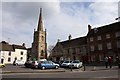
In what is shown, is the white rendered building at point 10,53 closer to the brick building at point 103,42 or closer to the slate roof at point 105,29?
the brick building at point 103,42

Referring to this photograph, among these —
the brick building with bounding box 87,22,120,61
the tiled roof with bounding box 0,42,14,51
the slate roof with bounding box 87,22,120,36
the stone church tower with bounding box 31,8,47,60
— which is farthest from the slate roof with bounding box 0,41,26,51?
the slate roof with bounding box 87,22,120,36

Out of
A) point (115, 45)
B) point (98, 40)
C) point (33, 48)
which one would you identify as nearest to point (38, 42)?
point (33, 48)

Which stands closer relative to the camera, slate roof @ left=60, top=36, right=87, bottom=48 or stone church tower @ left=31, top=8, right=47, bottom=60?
slate roof @ left=60, top=36, right=87, bottom=48

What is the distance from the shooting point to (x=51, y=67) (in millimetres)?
32500

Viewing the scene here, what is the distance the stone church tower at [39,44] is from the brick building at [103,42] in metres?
33.3

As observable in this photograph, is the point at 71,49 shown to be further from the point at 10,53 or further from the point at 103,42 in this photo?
the point at 10,53

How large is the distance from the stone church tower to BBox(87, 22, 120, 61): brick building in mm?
33267

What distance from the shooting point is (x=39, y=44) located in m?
91.4

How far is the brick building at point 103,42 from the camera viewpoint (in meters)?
54.4

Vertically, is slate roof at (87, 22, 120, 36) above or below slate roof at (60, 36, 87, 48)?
above

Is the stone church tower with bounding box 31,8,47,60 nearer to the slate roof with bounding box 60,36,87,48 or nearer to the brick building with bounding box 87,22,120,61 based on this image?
the slate roof with bounding box 60,36,87,48

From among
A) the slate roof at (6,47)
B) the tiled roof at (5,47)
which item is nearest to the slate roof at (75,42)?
the slate roof at (6,47)

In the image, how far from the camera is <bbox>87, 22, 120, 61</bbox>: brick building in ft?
179

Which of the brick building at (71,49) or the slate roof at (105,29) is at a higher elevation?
the slate roof at (105,29)
